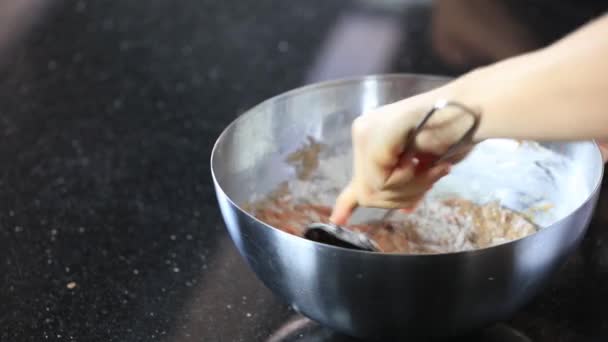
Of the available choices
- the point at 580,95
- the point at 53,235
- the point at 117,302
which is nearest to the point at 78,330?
the point at 117,302

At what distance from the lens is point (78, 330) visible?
76cm

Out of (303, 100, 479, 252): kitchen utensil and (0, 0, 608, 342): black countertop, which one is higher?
(303, 100, 479, 252): kitchen utensil

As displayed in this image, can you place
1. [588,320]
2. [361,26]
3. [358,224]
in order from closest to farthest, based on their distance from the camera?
[588,320]
[358,224]
[361,26]

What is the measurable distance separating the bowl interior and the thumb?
4.8 inches

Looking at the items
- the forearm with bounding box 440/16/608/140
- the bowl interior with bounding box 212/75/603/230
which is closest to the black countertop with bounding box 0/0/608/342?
the bowl interior with bounding box 212/75/603/230

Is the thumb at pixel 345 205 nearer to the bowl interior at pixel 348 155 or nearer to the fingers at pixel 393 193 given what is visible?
the fingers at pixel 393 193

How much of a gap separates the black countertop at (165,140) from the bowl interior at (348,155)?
0.08 meters

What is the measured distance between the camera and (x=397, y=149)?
0.64 meters

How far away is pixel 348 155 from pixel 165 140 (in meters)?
0.30

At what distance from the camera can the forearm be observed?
52 centimetres

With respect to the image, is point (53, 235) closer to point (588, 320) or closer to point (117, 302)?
point (117, 302)

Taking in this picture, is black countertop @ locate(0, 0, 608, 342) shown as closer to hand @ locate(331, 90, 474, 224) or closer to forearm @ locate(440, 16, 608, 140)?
hand @ locate(331, 90, 474, 224)

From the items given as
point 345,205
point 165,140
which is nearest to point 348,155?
point 345,205

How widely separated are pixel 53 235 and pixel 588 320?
61 centimetres
